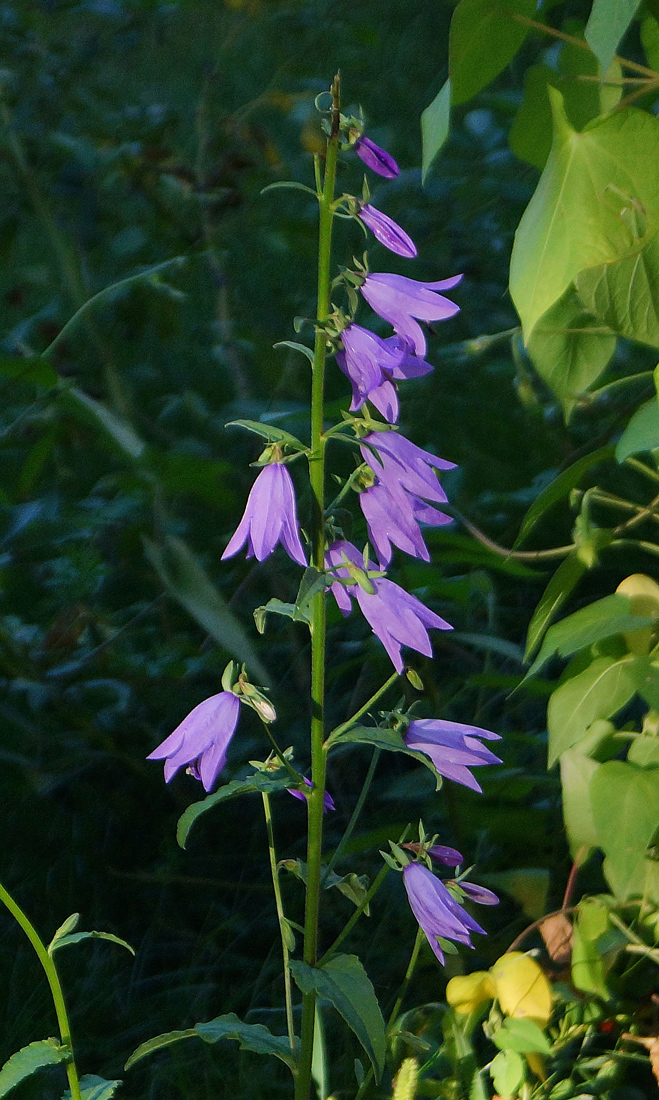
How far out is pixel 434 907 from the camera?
2.22 feet

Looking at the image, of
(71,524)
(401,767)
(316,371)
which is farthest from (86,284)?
(316,371)

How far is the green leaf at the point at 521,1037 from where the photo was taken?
75 cm

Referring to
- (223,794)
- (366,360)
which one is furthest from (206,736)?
(366,360)

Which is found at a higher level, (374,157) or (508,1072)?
(374,157)

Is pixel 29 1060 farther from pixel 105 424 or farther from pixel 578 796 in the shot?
pixel 105 424

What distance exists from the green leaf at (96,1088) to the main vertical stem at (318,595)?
0.12 metres

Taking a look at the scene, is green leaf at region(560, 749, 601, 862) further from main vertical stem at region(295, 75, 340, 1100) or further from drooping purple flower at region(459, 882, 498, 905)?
main vertical stem at region(295, 75, 340, 1100)

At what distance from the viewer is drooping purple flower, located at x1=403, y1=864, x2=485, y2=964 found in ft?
2.21

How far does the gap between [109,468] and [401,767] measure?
68cm

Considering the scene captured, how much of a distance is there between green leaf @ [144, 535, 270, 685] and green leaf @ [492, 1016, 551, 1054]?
318mm

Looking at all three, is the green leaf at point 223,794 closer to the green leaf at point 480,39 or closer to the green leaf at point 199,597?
the green leaf at point 199,597

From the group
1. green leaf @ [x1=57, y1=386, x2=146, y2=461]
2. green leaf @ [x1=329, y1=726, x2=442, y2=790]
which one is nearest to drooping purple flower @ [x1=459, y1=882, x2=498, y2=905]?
green leaf @ [x1=329, y1=726, x2=442, y2=790]

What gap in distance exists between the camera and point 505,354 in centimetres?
199

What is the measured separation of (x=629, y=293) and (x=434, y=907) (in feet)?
1.29
